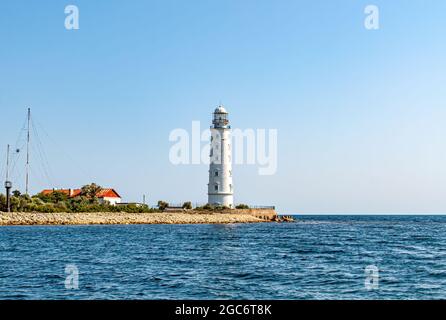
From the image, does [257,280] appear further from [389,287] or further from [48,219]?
[48,219]

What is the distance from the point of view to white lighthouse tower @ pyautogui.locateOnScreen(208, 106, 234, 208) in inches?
3482

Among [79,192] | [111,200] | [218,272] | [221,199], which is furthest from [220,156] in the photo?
[218,272]

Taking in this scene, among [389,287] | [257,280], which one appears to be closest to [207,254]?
[257,280]

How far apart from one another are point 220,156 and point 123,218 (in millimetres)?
19209

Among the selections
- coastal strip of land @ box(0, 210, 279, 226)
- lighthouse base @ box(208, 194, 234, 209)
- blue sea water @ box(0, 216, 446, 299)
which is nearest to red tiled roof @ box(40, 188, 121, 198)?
coastal strip of land @ box(0, 210, 279, 226)

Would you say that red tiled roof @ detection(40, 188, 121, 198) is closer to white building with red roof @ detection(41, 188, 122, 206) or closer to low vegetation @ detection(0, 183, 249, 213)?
white building with red roof @ detection(41, 188, 122, 206)

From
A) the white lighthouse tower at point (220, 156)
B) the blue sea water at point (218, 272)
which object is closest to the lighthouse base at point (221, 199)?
the white lighthouse tower at point (220, 156)

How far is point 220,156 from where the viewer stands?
88562 mm

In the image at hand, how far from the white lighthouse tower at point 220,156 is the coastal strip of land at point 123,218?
4650mm

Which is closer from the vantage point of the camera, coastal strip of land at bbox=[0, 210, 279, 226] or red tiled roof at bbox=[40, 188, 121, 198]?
coastal strip of land at bbox=[0, 210, 279, 226]

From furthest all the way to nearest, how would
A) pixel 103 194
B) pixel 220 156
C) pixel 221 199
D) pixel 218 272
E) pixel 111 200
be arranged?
1. pixel 111 200
2. pixel 103 194
3. pixel 221 199
4. pixel 220 156
5. pixel 218 272

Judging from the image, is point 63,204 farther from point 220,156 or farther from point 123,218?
point 220,156

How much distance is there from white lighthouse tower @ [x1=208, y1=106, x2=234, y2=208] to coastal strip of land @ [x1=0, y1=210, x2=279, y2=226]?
15.3 ft
